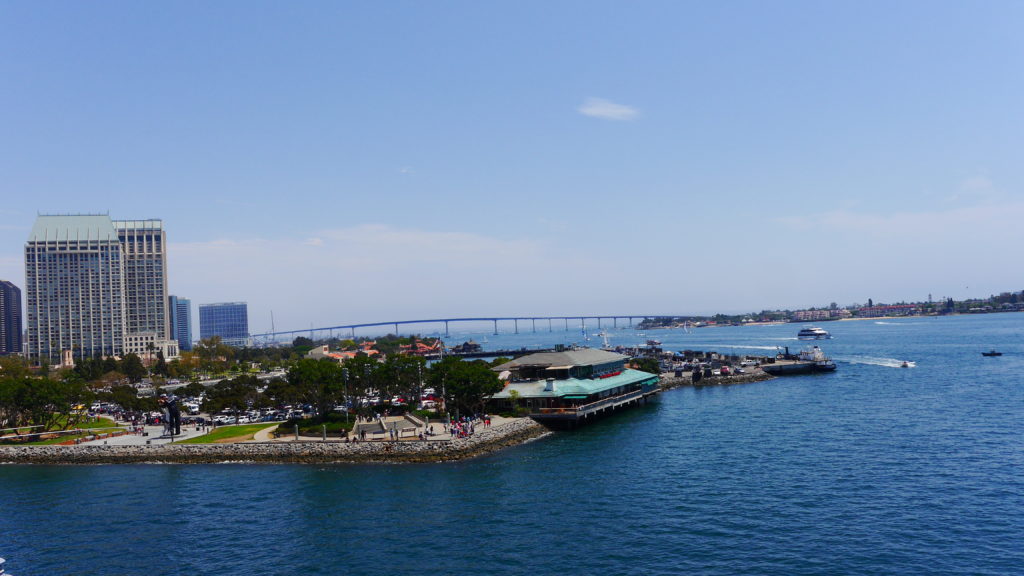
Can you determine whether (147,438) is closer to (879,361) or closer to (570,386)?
(570,386)

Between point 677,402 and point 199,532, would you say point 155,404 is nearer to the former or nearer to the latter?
point 199,532

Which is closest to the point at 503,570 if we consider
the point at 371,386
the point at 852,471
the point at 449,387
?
the point at 852,471

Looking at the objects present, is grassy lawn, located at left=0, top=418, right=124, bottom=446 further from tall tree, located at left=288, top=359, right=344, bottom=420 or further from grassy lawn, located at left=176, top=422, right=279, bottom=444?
tall tree, located at left=288, top=359, right=344, bottom=420

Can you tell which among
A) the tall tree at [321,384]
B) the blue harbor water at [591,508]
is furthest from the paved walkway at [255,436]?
the blue harbor water at [591,508]

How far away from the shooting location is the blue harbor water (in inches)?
1350

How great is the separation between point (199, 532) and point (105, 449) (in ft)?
100

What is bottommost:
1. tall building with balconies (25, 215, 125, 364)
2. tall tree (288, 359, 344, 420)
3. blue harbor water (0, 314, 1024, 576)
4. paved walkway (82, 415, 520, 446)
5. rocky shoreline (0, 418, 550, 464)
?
blue harbor water (0, 314, 1024, 576)

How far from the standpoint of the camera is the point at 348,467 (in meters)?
56.2

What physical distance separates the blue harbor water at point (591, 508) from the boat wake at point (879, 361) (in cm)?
5631

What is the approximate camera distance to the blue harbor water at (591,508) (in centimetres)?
3428

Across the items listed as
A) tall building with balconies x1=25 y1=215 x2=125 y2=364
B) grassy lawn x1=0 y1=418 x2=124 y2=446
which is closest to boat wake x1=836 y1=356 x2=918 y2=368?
grassy lawn x1=0 y1=418 x2=124 y2=446

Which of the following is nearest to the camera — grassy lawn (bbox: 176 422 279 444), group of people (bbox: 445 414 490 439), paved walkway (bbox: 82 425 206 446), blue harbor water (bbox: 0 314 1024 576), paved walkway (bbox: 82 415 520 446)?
blue harbor water (bbox: 0 314 1024 576)

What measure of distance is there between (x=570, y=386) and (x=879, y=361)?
3370 inches

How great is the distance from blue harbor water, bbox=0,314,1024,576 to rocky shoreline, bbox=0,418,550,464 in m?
1.72
